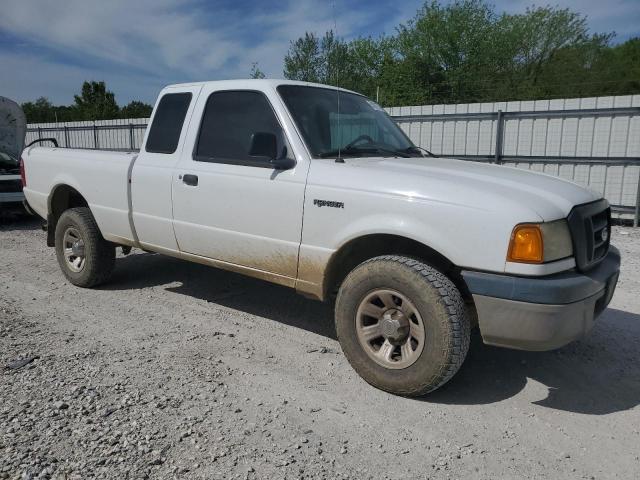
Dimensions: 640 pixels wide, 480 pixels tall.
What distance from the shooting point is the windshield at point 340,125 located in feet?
12.6

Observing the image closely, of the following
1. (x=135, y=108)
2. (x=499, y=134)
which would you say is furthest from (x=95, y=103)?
(x=499, y=134)

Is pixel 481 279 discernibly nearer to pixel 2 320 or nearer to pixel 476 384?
pixel 476 384

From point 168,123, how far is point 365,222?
236 centimetres

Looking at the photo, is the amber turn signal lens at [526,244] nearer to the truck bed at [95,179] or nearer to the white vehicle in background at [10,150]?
the truck bed at [95,179]

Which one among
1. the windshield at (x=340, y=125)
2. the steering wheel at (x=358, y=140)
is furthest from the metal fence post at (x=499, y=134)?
the steering wheel at (x=358, y=140)

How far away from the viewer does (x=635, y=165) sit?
9867 mm

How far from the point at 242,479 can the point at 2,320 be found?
3263mm

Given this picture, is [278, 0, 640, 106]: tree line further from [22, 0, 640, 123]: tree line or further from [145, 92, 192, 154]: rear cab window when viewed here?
[145, 92, 192, 154]: rear cab window

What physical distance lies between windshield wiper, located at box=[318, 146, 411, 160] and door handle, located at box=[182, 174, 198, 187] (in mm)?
1145

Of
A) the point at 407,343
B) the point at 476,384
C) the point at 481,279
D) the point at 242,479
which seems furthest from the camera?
the point at 476,384

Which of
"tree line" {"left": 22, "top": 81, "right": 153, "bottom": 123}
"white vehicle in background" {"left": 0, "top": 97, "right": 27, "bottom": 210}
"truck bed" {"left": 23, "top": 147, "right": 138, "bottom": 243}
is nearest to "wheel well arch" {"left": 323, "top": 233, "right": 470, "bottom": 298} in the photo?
"truck bed" {"left": 23, "top": 147, "right": 138, "bottom": 243}

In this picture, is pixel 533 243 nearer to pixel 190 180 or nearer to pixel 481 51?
pixel 190 180

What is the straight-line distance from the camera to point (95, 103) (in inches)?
2079

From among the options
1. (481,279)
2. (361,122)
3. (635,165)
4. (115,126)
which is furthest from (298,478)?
(115,126)
